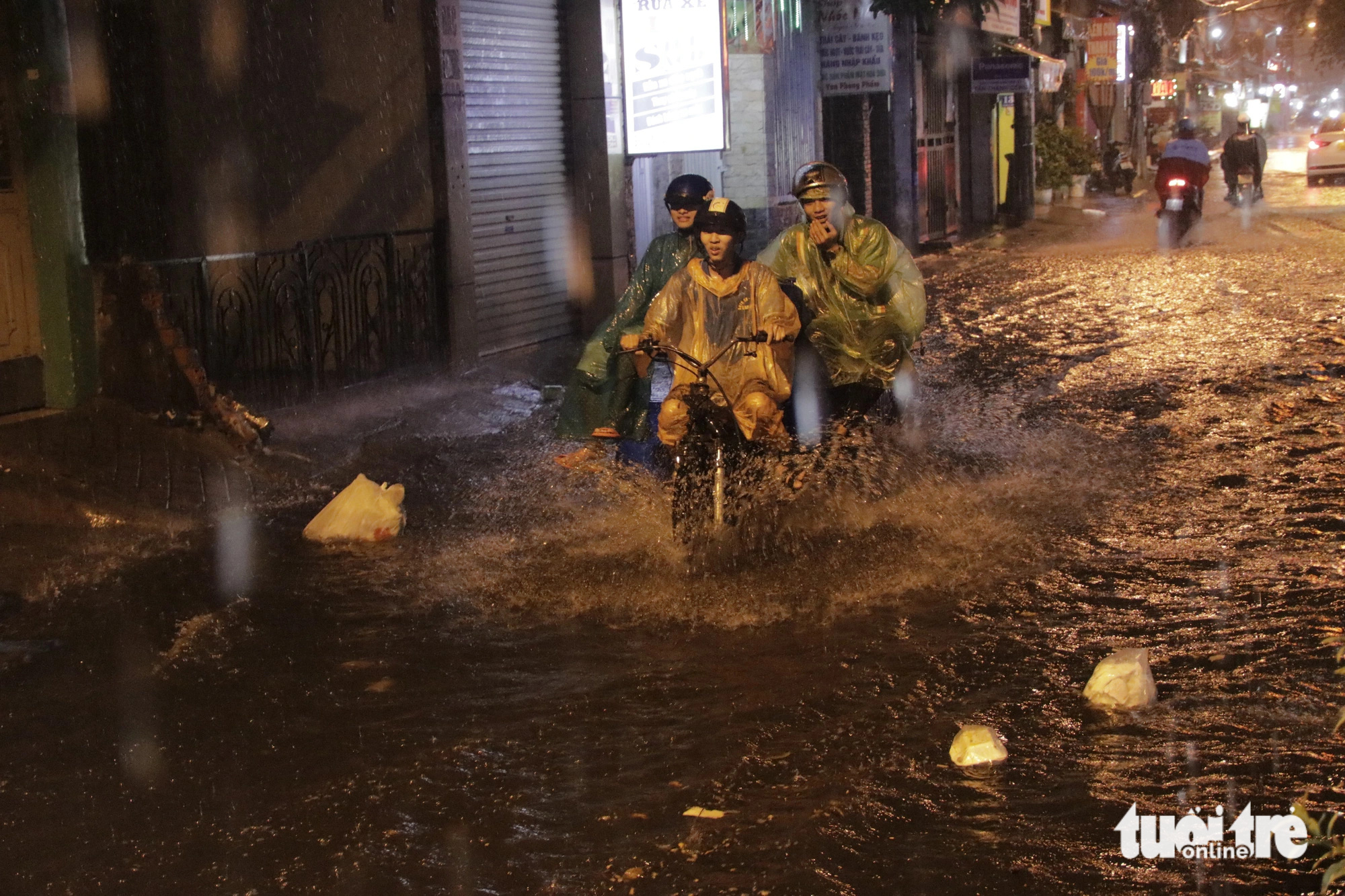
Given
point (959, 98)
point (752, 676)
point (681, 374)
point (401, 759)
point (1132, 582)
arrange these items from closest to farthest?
point (401, 759), point (752, 676), point (1132, 582), point (681, 374), point (959, 98)

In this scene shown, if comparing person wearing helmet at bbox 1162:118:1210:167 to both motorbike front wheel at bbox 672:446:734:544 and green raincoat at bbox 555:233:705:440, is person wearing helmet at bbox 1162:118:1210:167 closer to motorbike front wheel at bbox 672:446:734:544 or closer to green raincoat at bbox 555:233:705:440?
green raincoat at bbox 555:233:705:440

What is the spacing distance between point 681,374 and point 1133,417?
3.92 metres

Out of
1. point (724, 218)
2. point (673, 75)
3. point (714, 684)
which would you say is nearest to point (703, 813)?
point (714, 684)

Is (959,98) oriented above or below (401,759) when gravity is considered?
above

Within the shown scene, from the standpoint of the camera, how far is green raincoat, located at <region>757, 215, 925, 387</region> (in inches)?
308

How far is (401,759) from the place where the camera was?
455 cm

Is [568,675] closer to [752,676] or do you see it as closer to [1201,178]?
[752,676]

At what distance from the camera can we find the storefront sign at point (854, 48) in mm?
20891

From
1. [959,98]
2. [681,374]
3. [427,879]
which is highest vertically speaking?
[959,98]

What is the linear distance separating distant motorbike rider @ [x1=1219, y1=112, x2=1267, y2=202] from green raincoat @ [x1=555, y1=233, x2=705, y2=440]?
78.9 ft

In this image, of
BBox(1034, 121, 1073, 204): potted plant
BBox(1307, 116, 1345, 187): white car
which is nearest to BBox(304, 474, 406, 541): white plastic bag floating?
BBox(1034, 121, 1073, 204): potted plant

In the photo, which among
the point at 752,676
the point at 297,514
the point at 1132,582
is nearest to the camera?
the point at 752,676

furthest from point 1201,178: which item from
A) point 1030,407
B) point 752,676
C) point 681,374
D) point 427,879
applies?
point 427,879

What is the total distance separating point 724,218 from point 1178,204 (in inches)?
695
